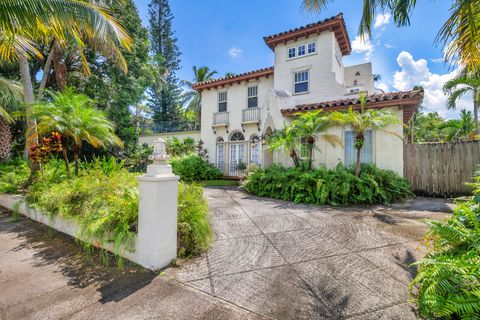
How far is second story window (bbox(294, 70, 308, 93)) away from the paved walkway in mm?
10492

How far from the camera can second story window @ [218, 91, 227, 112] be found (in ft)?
52.3

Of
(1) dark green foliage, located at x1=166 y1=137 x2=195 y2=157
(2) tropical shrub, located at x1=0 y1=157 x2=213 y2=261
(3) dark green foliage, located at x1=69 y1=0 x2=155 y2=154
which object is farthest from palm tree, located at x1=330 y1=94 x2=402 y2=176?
(3) dark green foliage, located at x1=69 y1=0 x2=155 y2=154

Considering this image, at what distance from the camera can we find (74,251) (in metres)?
3.93

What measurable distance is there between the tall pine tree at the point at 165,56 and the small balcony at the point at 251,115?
16683mm

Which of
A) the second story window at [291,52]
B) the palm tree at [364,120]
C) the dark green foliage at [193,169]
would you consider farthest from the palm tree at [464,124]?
the dark green foliage at [193,169]

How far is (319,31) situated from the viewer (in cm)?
1277

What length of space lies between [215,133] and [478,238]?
14.4 meters

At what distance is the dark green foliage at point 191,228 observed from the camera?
3518 millimetres

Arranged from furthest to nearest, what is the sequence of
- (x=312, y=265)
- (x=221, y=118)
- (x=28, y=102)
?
1. (x=221, y=118)
2. (x=28, y=102)
3. (x=312, y=265)

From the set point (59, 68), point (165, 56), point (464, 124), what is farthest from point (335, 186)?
point (165, 56)

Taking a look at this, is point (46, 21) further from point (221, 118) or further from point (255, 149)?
point (255, 149)

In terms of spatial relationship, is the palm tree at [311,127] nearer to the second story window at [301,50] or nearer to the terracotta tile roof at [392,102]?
the terracotta tile roof at [392,102]

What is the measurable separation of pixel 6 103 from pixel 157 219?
43.2 ft

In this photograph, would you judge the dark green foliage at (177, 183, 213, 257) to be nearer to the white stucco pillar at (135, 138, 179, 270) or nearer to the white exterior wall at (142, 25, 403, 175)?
the white stucco pillar at (135, 138, 179, 270)
